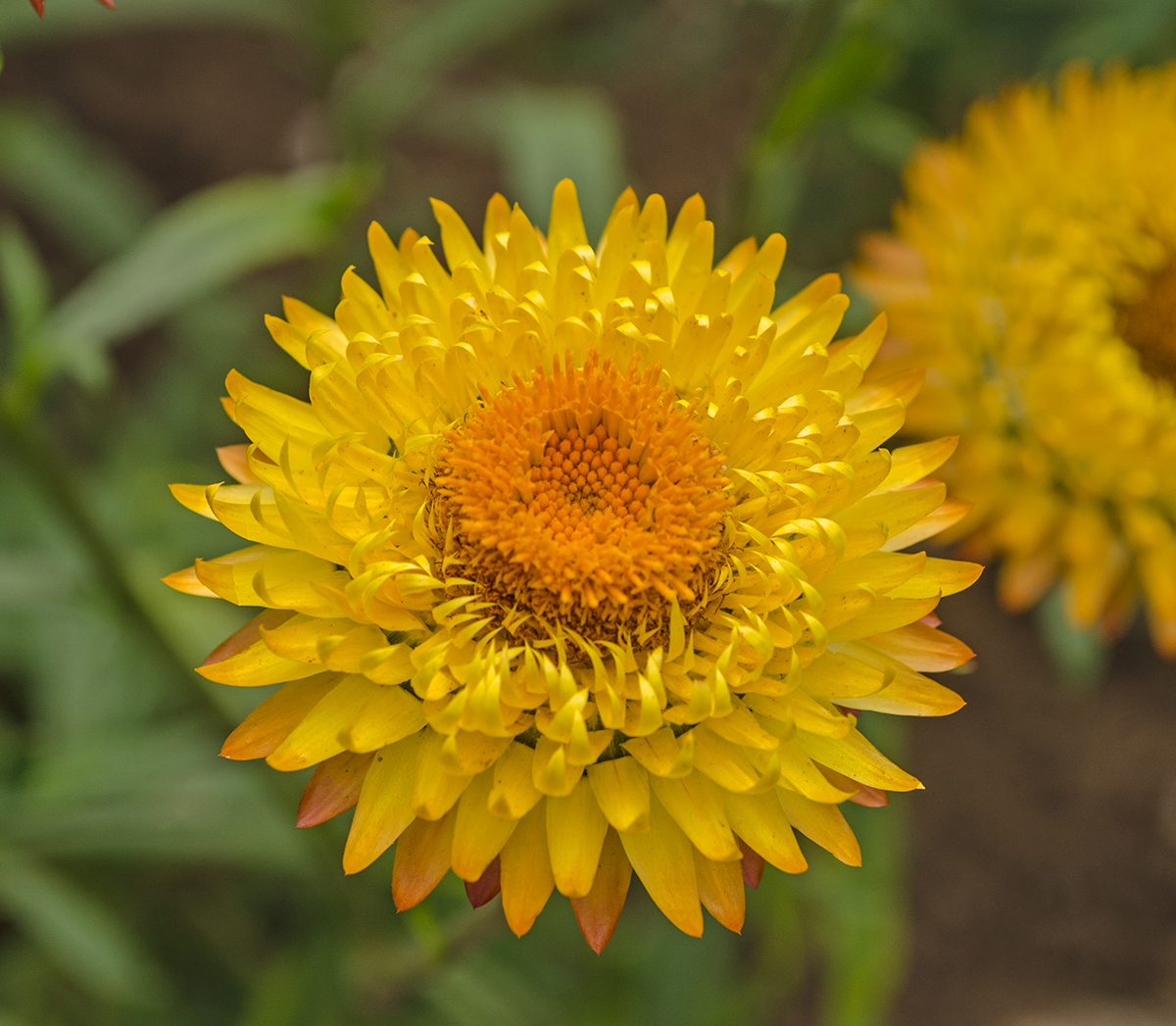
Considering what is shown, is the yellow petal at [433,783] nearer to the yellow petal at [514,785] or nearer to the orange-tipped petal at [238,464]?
the yellow petal at [514,785]

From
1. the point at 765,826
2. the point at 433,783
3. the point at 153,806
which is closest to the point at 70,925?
the point at 153,806

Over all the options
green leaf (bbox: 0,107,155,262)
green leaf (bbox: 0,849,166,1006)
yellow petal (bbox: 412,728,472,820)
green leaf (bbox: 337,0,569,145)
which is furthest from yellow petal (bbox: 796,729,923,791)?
green leaf (bbox: 0,107,155,262)

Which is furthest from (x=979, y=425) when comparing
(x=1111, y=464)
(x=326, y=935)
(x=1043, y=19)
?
(x=1043, y=19)

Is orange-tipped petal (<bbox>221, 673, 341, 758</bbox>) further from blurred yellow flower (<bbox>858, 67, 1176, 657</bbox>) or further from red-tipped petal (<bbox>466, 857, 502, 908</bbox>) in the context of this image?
blurred yellow flower (<bbox>858, 67, 1176, 657</bbox>)

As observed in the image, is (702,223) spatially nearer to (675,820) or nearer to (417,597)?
(417,597)

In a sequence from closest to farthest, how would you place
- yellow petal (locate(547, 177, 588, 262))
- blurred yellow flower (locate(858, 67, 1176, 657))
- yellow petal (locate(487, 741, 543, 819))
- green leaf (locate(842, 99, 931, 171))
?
yellow petal (locate(487, 741, 543, 819))
yellow petal (locate(547, 177, 588, 262))
blurred yellow flower (locate(858, 67, 1176, 657))
green leaf (locate(842, 99, 931, 171))

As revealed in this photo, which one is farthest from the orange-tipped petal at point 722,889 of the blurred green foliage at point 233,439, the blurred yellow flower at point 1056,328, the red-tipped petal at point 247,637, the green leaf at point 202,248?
the green leaf at point 202,248

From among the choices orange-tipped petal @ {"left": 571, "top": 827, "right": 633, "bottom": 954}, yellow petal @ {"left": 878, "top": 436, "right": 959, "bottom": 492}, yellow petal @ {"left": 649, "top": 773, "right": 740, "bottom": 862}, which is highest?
yellow petal @ {"left": 878, "top": 436, "right": 959, "bottom": 492}

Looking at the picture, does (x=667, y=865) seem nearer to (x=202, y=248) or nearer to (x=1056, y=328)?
(x=1056, y=328)
